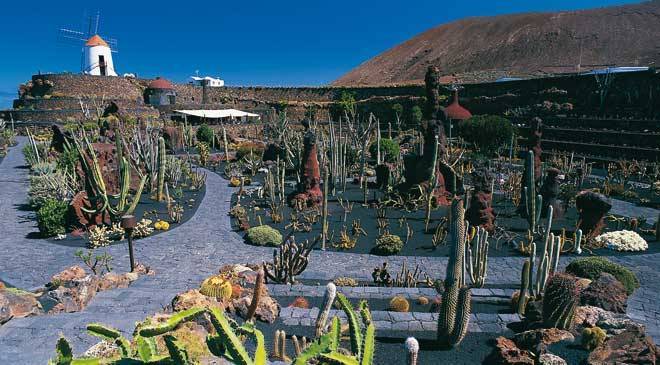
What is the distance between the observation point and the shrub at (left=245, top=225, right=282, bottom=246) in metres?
11.5

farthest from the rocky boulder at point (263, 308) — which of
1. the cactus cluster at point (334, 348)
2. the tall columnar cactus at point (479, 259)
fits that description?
the tall columnar cactus at point (479, 259)

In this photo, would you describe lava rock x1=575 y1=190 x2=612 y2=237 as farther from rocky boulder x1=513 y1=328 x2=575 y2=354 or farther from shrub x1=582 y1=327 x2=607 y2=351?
rocky boulder x1=513 y1=328 x2=575 y2=354

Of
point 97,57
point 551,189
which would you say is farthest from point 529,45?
point 551,189

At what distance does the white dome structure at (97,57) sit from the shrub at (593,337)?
55.9 meters

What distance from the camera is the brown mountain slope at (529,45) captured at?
211ft

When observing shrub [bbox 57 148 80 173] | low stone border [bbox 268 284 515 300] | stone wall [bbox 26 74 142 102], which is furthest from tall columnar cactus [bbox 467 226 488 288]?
stone wall [bbox 26 74 142 102]

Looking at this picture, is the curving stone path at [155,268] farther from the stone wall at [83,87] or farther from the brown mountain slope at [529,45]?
the brown mountain slope at [529,45]

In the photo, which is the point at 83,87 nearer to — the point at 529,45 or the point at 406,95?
the point at 406,95

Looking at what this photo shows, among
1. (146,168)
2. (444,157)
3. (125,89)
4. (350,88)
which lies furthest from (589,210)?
(125,89)

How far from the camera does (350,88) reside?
2077 inches

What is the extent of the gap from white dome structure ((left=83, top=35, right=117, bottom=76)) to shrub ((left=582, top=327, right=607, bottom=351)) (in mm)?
55947

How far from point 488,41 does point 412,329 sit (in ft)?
286

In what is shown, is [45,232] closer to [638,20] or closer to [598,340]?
[598,340]

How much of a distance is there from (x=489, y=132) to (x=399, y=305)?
19665 mm
